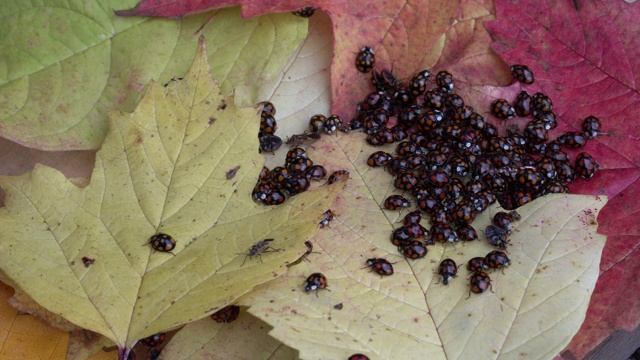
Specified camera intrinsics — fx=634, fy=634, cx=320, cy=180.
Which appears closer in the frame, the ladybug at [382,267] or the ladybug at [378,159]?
the ladybug at [382,267]

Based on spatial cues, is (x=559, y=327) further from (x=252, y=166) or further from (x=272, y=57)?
(x=272, y=57)

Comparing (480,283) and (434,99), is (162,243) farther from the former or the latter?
(434,99)

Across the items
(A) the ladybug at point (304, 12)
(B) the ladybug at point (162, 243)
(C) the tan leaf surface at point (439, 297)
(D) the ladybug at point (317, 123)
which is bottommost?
(C) the tan leaf surface at point (439, 297)

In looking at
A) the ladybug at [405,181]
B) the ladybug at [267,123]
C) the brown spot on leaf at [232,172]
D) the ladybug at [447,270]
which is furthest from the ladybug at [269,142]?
the ladybug at [447,270]

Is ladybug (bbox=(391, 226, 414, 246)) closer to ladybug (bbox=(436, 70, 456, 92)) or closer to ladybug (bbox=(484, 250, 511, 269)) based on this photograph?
ladybug (bbox=(484, 250, 511, 269))

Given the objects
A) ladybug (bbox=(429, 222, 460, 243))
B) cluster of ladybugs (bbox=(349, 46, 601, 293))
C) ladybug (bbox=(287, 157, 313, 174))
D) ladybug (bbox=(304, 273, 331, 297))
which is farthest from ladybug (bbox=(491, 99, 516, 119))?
ladybug (bbox=(304, 273, 331, 297))

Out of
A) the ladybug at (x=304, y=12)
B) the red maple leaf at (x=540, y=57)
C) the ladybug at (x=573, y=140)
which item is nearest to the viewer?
the red maple leaf at (x=540, y=57)

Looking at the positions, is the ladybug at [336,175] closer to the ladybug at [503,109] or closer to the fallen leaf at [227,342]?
the fallen leaf at [227,342]
